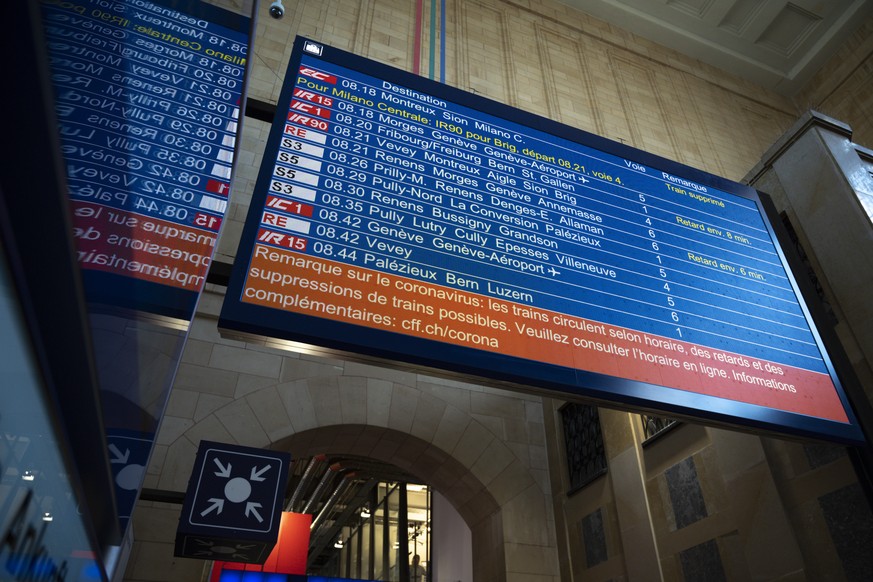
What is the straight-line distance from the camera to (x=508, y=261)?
3.58 metres

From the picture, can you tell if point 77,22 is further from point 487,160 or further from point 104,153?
point 487,160

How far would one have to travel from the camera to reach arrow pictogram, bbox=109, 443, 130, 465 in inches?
52.4

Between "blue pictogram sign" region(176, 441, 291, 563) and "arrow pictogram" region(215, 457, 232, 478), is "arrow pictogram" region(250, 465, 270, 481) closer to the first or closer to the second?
"blue pictogram sign" region(176, 441, 291, 563)

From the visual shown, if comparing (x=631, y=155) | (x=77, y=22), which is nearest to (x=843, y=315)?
(x=631, y=155)

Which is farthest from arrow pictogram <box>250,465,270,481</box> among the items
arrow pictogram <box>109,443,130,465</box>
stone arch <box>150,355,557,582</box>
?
arrow pictogram <box>109,443,130,465</box>

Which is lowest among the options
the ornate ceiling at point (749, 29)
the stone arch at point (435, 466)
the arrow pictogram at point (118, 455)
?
the arrow pictogram at point (118, 455)

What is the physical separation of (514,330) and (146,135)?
1988mm

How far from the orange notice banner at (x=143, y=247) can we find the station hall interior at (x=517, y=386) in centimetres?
11

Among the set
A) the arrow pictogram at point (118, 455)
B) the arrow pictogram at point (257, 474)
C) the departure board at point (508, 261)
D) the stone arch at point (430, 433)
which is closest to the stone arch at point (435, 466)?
the stone arch at point (430, 433)

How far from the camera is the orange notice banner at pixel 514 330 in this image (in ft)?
9.54

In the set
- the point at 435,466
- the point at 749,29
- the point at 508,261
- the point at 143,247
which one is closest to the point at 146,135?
the point at 143,247

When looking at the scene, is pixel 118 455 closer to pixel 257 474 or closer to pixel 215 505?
pixel 215 505

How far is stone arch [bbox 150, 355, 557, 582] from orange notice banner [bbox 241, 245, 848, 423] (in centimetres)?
392

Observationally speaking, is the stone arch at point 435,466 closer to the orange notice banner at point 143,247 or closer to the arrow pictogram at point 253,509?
the arrow pictogram at point 253,509
